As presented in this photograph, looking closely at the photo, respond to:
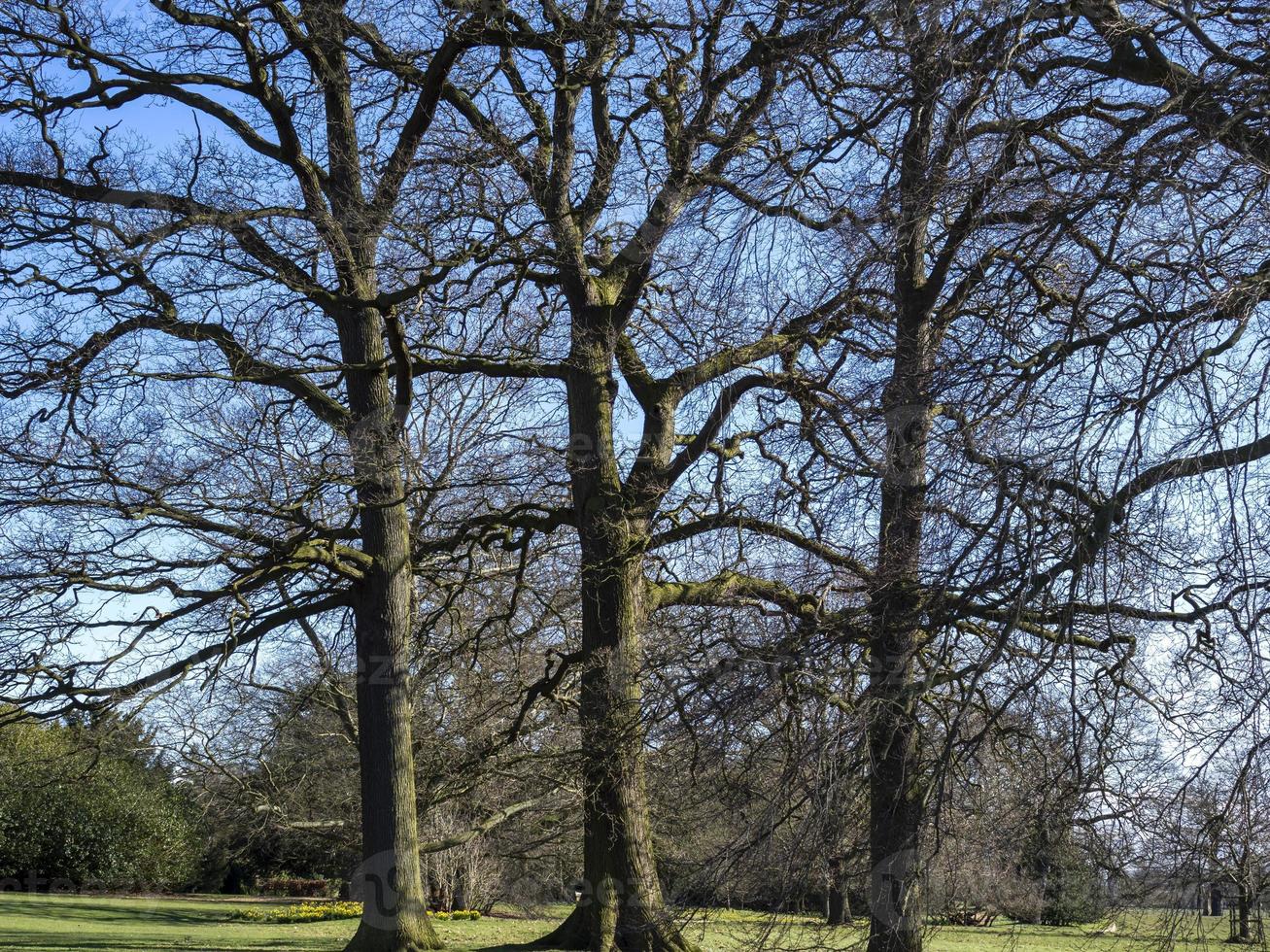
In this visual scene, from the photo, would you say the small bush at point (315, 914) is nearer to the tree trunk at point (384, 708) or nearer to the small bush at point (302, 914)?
the small bush at point (302, 914)

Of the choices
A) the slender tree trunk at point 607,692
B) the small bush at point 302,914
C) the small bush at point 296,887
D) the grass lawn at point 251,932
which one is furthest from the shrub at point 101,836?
the slender tree trunk at point 607,692

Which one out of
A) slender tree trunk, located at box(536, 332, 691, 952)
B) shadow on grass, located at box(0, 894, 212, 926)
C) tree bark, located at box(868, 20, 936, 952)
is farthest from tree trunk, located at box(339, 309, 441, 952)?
shadow on grass, located at box(0, 894, 212, 926)

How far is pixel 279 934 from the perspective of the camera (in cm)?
1734

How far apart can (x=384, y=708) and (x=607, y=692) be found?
259 cm

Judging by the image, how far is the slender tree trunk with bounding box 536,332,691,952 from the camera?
1050 cm

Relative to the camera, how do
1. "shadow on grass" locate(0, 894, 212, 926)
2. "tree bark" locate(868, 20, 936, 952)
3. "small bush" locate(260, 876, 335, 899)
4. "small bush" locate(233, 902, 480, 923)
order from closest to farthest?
1. "tree bark" locate(868, 20, 936, 952)
2. "shadow on grass" locate(0, 894, 212, 926)
3. "small bush" locate(233, 902, 480, 923)
4. "small bush" locate(260, 876, 335, 899)

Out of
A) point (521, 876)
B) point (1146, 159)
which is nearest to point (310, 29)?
point (1146, 159)

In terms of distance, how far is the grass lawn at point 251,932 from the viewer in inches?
319

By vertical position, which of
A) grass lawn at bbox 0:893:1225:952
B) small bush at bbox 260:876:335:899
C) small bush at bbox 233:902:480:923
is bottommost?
small bush at bbox 260:876:335:899

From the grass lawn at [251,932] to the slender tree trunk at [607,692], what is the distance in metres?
0.73

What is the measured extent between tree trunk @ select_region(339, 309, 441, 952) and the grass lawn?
802mm

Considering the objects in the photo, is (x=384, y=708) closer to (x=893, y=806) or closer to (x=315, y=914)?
(x=893, y=806)

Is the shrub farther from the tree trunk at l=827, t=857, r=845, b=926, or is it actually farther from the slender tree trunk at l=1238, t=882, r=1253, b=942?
the slender tree trunk at l=1238, t=882, r=1253, b=942

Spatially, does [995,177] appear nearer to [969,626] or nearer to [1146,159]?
[1146,159]
